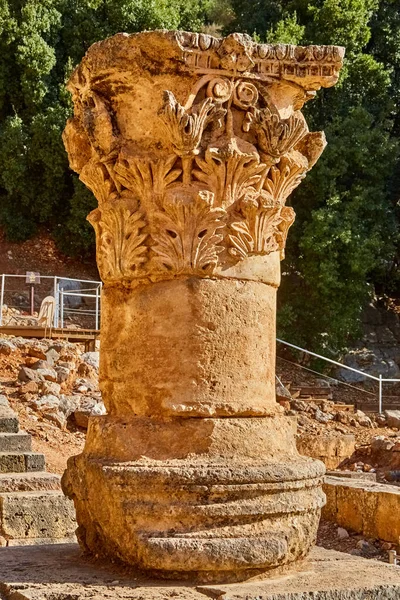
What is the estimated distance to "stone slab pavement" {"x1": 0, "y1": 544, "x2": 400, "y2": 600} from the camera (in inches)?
171

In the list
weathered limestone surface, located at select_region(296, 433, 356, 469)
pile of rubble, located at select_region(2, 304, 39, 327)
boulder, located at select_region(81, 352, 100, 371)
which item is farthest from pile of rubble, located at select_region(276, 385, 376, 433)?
pile of rubble, located at select_region(2, 304, 39, 327)

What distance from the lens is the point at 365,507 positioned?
402 inches

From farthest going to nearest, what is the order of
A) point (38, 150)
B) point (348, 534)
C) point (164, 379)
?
point (38, 150) < point (348, 534) < point (164, 379)

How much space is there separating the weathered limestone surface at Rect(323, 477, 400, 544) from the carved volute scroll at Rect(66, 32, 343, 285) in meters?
5.31

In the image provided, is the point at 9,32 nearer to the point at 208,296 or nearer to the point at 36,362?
the point at 36,362

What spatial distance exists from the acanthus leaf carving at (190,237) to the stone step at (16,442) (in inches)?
229

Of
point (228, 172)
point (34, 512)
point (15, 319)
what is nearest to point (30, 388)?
point (34, 512)

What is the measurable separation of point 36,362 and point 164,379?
37.6 ft

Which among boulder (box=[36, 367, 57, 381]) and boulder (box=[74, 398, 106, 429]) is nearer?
boulder (box=[74, 398, 106, 429])

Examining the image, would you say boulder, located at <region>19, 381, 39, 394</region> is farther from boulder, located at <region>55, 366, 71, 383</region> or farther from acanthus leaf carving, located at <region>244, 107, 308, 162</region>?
acanthus leaf carving, located at <region>244, 107, 308, 162</region>

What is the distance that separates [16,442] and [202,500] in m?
6.05

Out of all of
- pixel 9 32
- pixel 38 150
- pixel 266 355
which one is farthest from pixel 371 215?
pixel 266 355

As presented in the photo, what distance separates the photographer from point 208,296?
16.7 ft

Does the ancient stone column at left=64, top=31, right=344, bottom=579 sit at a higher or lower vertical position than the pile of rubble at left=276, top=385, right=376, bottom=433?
higher
